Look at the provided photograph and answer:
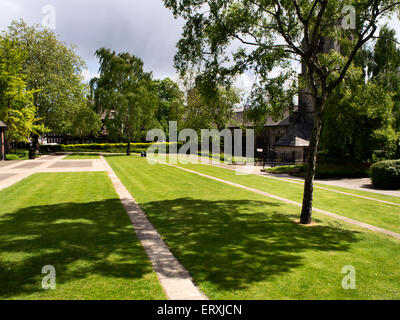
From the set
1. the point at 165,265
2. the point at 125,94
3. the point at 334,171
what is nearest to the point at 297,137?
the point at 334,171

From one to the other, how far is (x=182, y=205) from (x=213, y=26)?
24.1 ft

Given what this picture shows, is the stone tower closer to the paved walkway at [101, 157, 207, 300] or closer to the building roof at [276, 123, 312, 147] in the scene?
the building roof at [276, 123, 312, 147]

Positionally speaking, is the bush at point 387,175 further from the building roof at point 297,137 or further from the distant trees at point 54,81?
the distant trees at point 54,81

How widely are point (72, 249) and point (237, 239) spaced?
4.23 metres

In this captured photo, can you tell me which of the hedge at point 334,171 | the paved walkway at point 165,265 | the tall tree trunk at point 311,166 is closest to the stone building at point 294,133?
the hedge at point 334,171

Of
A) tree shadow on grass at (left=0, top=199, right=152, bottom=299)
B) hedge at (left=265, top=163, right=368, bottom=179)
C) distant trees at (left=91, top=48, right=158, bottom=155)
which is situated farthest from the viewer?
distant trees at (left=91, top=48, right=158, bottom=155)

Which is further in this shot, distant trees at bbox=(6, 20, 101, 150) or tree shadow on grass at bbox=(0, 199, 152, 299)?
distant trees at bbox=(6, 20, 101, 150)

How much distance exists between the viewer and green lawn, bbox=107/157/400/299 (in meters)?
5.49

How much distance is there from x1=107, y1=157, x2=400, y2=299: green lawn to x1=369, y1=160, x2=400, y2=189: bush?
24.8 feet

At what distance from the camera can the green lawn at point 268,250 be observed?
5488 mm

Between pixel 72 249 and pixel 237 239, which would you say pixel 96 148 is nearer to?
pixel 72 249

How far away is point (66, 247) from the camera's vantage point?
7.22 meters

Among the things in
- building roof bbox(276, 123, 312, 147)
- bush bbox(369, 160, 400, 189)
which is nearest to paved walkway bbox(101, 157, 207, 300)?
bush bbox(369, 160, 400, 189)
